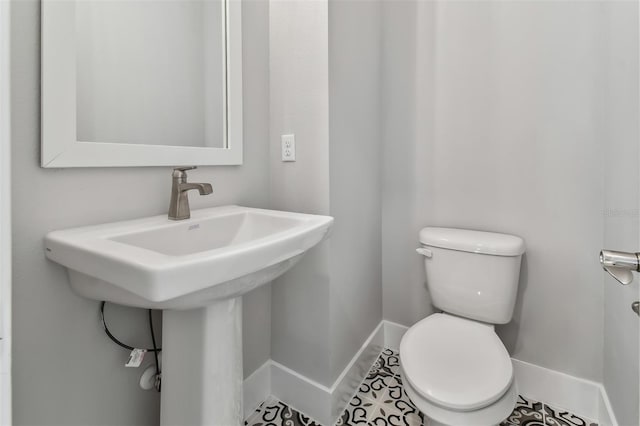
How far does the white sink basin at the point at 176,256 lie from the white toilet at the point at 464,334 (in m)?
0.57

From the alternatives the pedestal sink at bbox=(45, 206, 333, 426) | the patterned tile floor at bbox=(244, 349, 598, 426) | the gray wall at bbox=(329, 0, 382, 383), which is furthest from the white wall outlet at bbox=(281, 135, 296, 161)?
the patterned tile floor at bbox=(244, 349, 598, 426)

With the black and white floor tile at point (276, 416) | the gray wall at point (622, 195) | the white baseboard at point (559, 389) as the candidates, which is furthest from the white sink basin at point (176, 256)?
the white baseboard at point (559, 389)

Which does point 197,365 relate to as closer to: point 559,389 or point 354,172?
point 354,172

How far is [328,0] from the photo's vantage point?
1.17 metres

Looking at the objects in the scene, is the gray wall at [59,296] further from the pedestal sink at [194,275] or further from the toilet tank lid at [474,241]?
the toilet tank lid at [474,241]

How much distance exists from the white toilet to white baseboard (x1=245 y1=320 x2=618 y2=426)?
0.35 meters

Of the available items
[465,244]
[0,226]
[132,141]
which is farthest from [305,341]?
[0,226]

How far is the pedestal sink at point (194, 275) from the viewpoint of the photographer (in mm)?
549

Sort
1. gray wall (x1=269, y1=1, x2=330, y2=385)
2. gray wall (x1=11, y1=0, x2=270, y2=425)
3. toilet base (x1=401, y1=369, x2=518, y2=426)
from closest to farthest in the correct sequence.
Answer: gray wall (x1=11, y1=0, x2=270, y2=425), toilet base (x1=401, y1=369, x2=518, y2=426), gray wall (x1=269, y1=1, x2=330, y2=385)

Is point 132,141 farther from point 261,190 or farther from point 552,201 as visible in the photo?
point 552,201

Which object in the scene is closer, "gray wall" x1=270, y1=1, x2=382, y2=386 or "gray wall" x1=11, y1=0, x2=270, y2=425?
"gray wall" x1=11, y1=0, x2=270, y2=425

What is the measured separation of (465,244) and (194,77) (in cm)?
123

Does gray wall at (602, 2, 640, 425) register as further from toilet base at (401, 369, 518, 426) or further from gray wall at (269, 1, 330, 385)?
gray wall at (269, 1, 330, 385)

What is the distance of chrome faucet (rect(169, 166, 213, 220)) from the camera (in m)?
0.93
